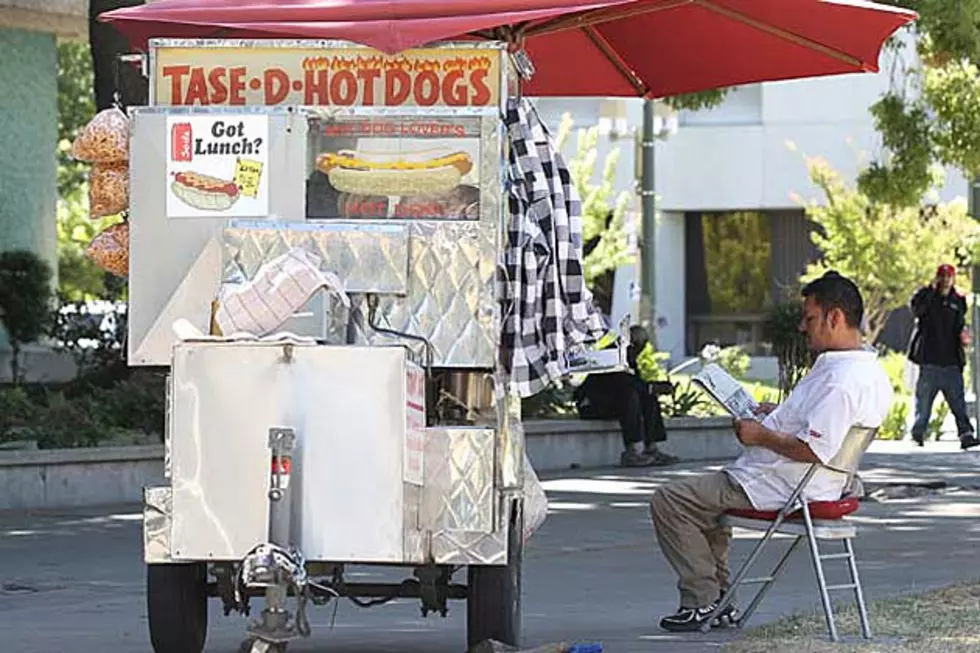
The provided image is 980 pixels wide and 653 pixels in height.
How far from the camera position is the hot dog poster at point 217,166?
7.37 meters

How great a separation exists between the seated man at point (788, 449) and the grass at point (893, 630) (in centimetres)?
36

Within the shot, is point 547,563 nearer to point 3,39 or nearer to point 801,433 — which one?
point 801,433

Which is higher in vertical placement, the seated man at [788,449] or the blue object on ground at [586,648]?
the seated man at [788,449]

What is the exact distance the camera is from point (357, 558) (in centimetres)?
691

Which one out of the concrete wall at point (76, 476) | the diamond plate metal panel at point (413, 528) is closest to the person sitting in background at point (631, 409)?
the concrete wall at point (76, 476)

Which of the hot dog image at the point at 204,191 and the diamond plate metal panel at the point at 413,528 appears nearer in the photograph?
the diamond plate metal panel at the point at 413,528

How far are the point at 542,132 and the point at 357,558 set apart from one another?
6.44 ft

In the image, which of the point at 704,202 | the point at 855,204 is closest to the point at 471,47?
the point at 855,204

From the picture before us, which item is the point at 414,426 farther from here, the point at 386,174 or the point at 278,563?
the point at 386,174

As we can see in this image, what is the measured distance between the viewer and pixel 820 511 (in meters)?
8.46

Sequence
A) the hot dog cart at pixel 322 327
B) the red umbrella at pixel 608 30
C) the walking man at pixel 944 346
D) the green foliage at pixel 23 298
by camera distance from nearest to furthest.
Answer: the hot dog cart at pixel 322 327, the red umbrella at pixel 608 30, the walking man at pixel 944 346, the green foliage at pixel 23 298

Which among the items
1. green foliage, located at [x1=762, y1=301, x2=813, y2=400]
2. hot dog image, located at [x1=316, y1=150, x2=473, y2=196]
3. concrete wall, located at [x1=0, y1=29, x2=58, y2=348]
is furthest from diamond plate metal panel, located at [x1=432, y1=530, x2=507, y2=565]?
concrete wall, located at [x1=0, y1=29, x2=58, y2=348]

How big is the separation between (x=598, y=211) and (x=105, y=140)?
3159 centimetres

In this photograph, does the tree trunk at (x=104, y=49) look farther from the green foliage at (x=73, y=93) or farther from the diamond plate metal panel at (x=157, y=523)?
the green foliage at (x=73, y=93)
